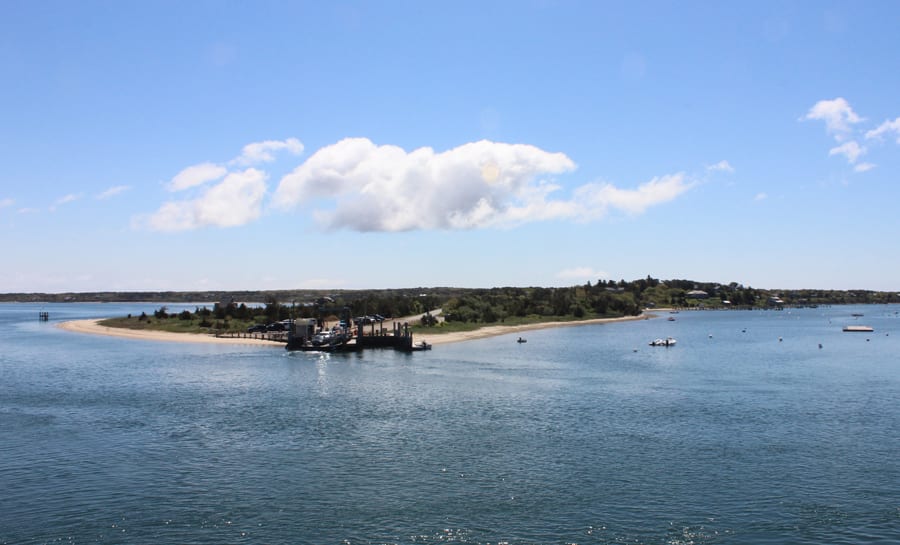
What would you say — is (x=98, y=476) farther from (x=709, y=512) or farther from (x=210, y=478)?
(x=709, y=512)

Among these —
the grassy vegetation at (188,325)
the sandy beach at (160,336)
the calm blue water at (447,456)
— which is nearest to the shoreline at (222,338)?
the sandy beach at (160,336)

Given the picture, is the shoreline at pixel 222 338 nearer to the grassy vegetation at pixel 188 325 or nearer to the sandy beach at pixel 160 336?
the sandy beach at pixel 160 336

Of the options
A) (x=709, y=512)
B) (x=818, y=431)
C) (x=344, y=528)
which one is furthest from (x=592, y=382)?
(x=344, y=528)

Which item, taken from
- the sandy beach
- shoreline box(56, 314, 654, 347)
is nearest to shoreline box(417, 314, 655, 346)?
shoreline box(56, 314, 654, 347)

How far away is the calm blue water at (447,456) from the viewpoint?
31.5 m

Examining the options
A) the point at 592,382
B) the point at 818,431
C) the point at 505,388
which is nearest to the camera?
the point at 818,431

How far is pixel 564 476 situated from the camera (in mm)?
38969

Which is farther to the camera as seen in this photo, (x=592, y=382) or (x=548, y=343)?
(x=548, y=343)

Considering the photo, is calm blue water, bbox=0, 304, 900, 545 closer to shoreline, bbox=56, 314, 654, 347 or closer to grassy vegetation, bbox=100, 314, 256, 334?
shoreline, bbox=56, 314, 654, 347

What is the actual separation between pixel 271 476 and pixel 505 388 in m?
37.5

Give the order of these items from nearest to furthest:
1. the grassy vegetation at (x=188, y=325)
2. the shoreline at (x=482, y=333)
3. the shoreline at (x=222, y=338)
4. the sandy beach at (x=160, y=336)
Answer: the sandy beach at (x=160, y=336) → the shoreline at (x=222, y=338) → the shoreline at (x=482, y=333) → the grassy vegetation at (x=188, y=325)

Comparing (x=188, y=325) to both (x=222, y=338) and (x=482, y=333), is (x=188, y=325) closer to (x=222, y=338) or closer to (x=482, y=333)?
(x=222, y=338)

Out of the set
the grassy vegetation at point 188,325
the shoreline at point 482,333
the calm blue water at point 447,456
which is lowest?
the calm blue water at point 447,456

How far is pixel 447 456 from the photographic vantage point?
43312 mm
